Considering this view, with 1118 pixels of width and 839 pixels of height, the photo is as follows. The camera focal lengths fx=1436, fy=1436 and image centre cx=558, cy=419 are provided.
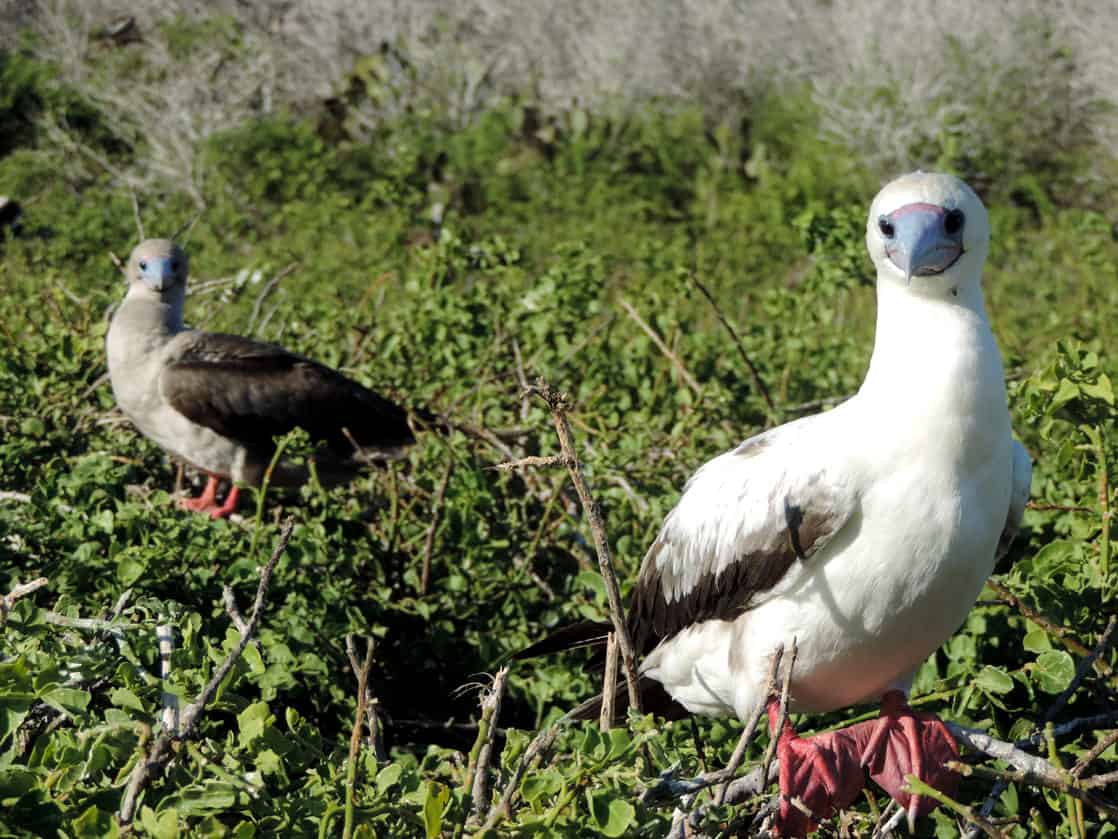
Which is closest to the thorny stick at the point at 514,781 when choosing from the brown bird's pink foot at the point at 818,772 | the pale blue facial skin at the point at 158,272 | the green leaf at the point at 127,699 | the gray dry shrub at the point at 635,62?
the green leaf at the point at 127,699

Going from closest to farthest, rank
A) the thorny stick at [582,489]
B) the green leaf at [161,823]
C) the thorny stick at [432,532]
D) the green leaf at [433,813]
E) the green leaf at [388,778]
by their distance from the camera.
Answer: the green leaf at [161,823] < the green leaf at [433,813] < the green leaf at [388,778] < the thorny stick at [582,489] < the thorny stick at [432,532]

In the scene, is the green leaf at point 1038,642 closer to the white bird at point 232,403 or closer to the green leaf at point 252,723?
the green leaf at point 252,723

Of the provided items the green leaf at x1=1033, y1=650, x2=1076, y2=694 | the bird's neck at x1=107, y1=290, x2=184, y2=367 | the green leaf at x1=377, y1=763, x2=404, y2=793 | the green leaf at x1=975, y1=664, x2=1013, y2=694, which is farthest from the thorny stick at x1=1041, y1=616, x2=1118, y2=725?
the bird's neck at x1=107, y1=290, x2=184, y2=367

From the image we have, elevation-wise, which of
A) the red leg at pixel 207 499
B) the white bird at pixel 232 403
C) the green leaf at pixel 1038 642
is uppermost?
the green leaf at pixel 1038 642

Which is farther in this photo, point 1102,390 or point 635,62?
point 635,62

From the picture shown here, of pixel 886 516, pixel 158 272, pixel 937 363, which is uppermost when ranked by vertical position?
pixel 937 363

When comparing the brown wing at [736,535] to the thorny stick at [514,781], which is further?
the brown wing at [736,535]

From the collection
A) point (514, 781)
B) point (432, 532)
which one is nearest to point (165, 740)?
point (514, 781)

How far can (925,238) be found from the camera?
2275mm

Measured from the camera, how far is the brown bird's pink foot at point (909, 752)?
242 centimetres

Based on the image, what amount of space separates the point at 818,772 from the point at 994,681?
0.33 m

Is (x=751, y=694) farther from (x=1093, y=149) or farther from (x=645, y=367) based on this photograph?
(x=1093, y=149)

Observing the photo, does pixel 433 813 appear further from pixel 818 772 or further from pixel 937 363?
pixel 937 363

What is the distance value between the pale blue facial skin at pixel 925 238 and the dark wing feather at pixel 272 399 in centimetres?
245
